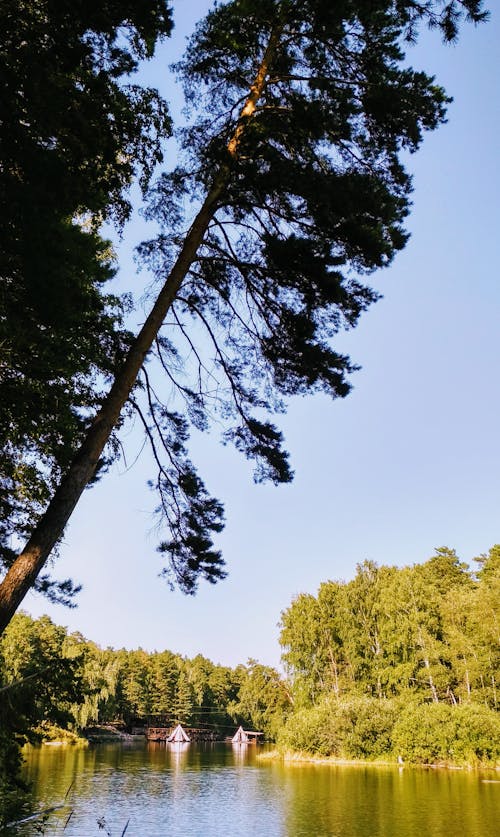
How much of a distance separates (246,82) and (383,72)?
→ 152cm

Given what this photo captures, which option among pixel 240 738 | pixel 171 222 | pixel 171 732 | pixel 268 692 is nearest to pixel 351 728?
pixel 268 692

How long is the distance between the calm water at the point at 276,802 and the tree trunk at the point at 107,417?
22.7 feet

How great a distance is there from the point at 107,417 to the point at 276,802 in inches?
696

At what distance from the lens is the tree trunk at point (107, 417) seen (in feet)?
12.1

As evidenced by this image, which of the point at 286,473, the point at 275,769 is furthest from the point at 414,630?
the point at 286,473

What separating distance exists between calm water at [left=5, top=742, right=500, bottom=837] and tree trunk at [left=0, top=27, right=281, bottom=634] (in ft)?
22.7

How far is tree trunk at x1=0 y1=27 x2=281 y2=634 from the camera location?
12.1ft

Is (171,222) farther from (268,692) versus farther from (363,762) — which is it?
(268,692)

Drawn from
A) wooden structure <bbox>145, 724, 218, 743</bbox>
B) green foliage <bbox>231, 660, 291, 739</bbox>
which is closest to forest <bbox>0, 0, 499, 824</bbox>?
green foliage <bbox>231, 660, 291, 739</bbox>

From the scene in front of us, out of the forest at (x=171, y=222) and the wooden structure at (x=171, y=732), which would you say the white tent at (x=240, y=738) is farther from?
the forest at (x=171, y=222)

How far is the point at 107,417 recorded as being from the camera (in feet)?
14.8

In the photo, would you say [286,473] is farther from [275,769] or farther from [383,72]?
[275,769]

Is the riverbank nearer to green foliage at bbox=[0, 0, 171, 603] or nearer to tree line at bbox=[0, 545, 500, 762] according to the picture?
tree line at bbox=[0, 545, 500, 762]

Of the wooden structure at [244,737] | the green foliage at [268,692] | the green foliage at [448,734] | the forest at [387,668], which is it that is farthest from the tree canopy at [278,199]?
the wooden structure at [244,737]
